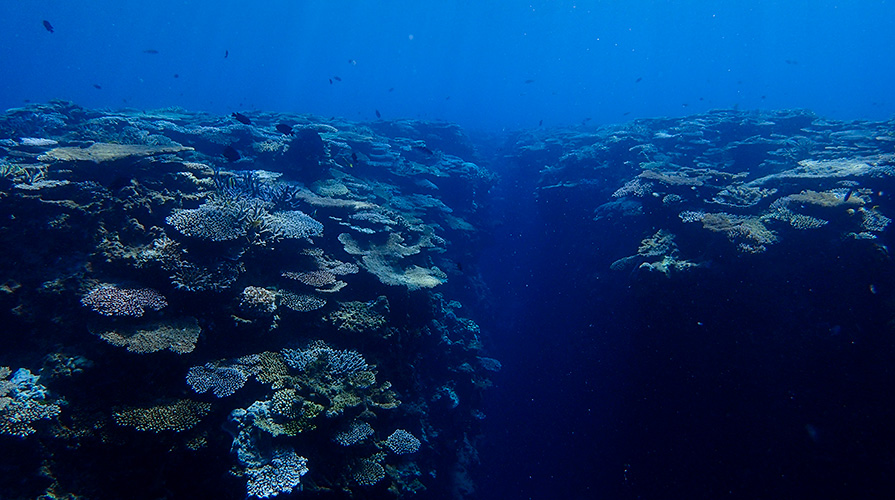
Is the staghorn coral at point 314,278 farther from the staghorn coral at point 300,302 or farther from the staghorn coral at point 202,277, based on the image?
the staghorn coral at point 202,277

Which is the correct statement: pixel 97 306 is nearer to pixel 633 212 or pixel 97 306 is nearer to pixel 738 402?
pixel 738 402

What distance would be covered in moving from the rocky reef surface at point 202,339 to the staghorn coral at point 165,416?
0.8 inches

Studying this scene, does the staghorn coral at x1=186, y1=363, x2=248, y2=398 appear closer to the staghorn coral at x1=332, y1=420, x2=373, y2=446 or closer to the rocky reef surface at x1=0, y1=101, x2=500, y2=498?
the rocky reef surface at x1=0, y1=101, x2=500, y2=498

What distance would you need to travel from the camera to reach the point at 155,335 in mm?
4586

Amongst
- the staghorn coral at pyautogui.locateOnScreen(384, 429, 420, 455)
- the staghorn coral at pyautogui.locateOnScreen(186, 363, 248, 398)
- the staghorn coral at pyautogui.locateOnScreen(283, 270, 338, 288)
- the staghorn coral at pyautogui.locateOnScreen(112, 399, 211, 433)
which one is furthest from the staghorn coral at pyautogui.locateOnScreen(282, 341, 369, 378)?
the staghorn coral at pyautogui.locateOnScreen(384, 429, 420, 455)

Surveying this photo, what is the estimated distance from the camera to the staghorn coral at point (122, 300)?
15.0 feet

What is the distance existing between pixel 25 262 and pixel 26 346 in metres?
1.32

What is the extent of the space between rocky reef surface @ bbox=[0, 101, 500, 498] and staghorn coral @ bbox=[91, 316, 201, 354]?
0.02m

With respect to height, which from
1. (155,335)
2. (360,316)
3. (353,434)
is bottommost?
(353,434)

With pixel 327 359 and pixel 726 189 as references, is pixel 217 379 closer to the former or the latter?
pixel 327 359

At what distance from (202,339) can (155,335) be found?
21.7 inches

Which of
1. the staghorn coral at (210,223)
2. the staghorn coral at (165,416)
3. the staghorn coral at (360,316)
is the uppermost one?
the staghorn coral at (210,223)

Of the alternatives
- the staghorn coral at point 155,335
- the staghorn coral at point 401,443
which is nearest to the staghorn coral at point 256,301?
the staghorn coral at point 155,335

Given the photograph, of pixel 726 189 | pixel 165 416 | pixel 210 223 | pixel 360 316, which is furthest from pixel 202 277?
pixel 726 189
